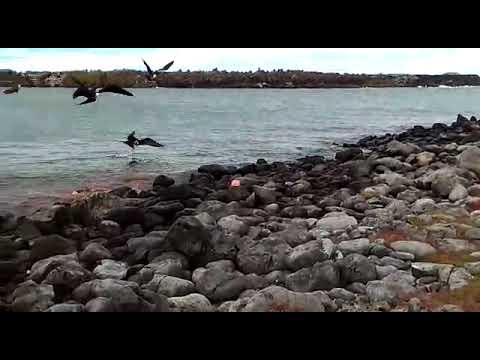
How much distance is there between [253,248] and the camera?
17.0ft

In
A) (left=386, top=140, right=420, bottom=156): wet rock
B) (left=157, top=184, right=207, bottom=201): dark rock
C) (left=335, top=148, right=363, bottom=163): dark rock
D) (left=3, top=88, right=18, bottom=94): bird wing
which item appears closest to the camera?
(left=3, top=88, right=18, bottom=94): bird wing

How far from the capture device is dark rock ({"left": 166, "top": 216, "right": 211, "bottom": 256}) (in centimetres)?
512

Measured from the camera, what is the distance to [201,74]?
5.01 metres

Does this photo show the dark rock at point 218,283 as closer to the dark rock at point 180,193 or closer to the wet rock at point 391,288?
the wet rock at point 391,288

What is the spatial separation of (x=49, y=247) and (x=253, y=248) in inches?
75.8

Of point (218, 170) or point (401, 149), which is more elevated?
point (401, 149)

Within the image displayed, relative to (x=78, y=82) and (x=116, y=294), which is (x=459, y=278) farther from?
(x=78, y=82)

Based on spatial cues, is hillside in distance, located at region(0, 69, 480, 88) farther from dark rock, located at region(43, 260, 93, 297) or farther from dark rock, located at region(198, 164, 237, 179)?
dark rock, located at region(198, 164, 237, 179)

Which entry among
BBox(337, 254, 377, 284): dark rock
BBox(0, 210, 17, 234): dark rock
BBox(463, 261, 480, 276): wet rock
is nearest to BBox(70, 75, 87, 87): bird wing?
BBox(0, 210, 17, 234): dark rock

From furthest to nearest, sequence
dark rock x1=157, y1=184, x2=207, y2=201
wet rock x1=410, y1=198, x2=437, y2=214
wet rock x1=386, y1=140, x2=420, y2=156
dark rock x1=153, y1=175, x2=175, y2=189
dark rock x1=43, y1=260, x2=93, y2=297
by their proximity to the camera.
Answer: wet rock x1=386, y1=140, x2=420, y2=156
dark rock x1=153, y1=175, x2=175, y2=189
dark rock x1=157, y1=184, x2=207, y2=201
wet rock x1=410, y1=198, x2=437, y2=214
dark rock x1=43, y1=260, x2=93, y2=297

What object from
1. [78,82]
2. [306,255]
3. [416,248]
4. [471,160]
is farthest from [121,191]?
[471,160]

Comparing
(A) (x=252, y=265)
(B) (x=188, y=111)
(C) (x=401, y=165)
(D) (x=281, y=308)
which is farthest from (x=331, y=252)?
(C) (x=401, y=165)
